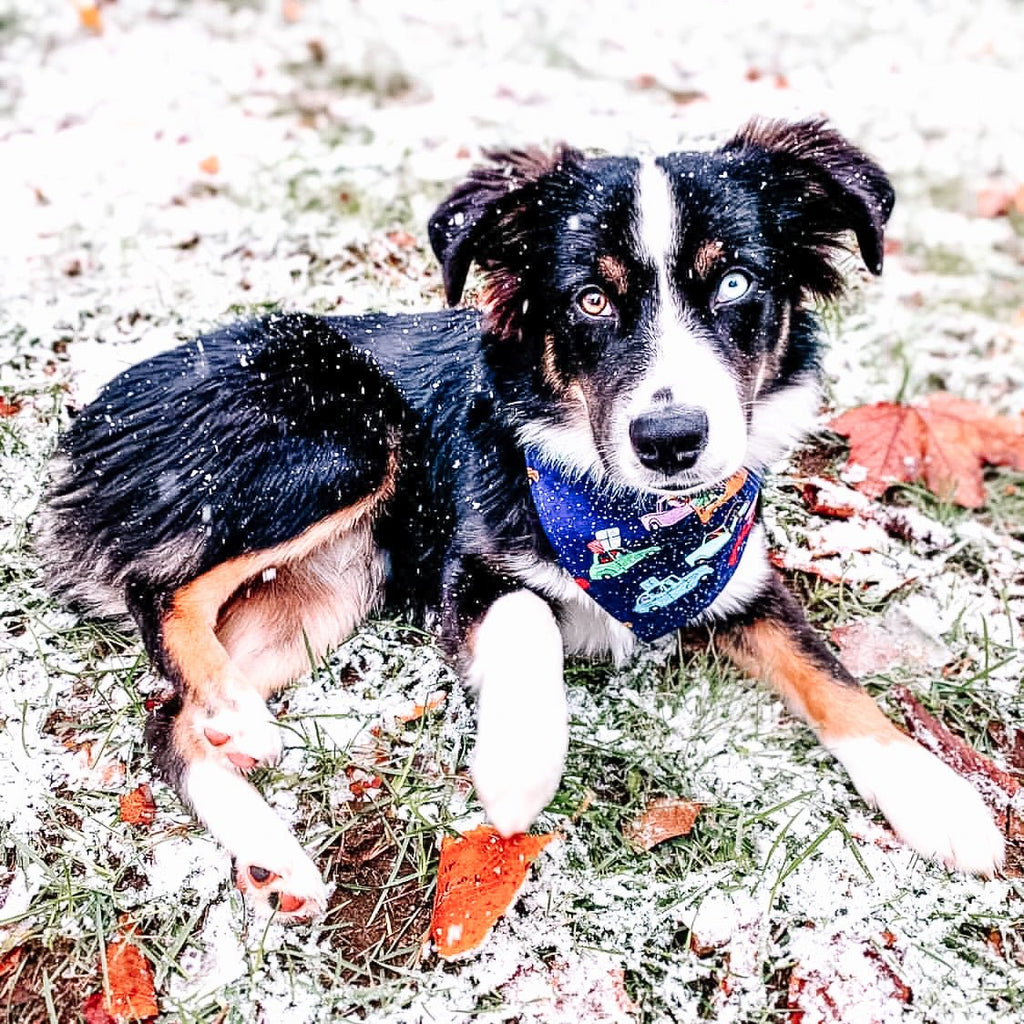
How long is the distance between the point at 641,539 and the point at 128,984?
1.67 meters

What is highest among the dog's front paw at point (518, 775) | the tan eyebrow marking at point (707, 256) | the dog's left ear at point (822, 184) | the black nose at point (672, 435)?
the dog's left ear at point (822, 184)

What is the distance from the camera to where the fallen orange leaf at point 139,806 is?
266 centimetres

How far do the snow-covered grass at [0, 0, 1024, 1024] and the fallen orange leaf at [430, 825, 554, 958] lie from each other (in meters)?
0.04

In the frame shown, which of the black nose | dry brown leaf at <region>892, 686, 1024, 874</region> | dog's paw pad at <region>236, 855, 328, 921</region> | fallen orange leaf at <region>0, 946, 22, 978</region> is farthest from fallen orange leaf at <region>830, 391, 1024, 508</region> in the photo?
fallen orange leaf at <region>0, 946, 22, 978</region>

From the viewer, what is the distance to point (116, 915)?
2.46 meters

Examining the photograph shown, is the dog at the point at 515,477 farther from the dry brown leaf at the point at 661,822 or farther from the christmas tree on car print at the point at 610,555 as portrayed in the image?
Answer: the dry brown leaf at the point at 661,822

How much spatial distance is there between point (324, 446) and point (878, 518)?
202 centimetres

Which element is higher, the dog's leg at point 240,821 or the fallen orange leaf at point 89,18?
the fallen orange leaf at point 89,18

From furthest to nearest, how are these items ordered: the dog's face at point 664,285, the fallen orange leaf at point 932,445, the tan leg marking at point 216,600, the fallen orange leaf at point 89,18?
1. the fallen orange leaf at point 89,18
2. the fallen orange leaf at point 932,445
3. the tan leg marking at point 216,600
4. the dog's face at point 664,285

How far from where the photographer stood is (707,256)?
8.46ft

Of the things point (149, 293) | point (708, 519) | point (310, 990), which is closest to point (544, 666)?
point (708, 519)

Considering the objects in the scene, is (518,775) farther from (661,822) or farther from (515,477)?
(515,477)

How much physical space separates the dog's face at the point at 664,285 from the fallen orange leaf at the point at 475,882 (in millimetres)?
976

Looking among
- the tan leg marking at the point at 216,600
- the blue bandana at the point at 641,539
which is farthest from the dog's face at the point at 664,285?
the tan leg marking at the point at 216,600
